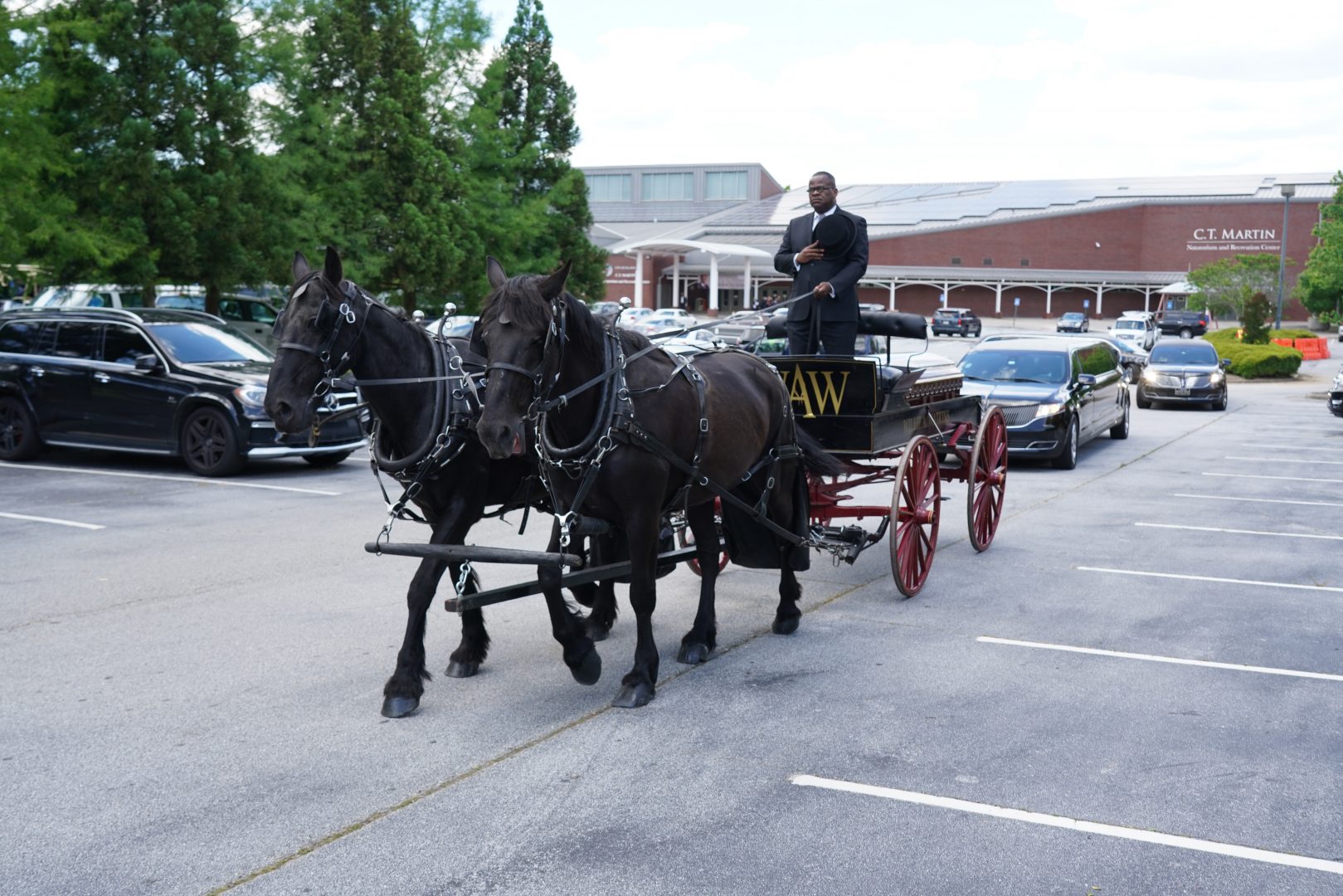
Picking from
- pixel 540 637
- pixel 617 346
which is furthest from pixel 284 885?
pixel 540 637

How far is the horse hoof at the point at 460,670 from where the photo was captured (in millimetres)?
6484

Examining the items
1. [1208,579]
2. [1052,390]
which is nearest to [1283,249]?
[1052,390]

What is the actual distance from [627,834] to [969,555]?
639 centimetres

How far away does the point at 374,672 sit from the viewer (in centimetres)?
651

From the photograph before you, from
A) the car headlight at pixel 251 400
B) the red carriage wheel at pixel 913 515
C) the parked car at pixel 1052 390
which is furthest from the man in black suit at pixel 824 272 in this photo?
the car headlight at pixel 251 400

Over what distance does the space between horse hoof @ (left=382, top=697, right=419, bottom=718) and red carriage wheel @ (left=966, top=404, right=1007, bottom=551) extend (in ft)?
17.8

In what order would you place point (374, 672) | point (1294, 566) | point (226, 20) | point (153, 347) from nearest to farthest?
point (374, 672) → point (1294, 566) → point (153, 347) → point (226, 20)

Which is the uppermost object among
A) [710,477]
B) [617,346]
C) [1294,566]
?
[617,346]

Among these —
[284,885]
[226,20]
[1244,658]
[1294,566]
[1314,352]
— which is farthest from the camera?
[1314,352]

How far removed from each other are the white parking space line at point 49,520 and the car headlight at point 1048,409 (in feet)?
37.7

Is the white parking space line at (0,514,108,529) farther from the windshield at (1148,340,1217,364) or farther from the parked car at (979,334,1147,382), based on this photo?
the windshield at (1148,340,1217,364)

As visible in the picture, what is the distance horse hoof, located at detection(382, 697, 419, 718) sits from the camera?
575 cm

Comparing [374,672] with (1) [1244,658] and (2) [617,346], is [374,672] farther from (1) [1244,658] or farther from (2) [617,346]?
(1) [1244,658]

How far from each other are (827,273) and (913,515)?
5.84ft
